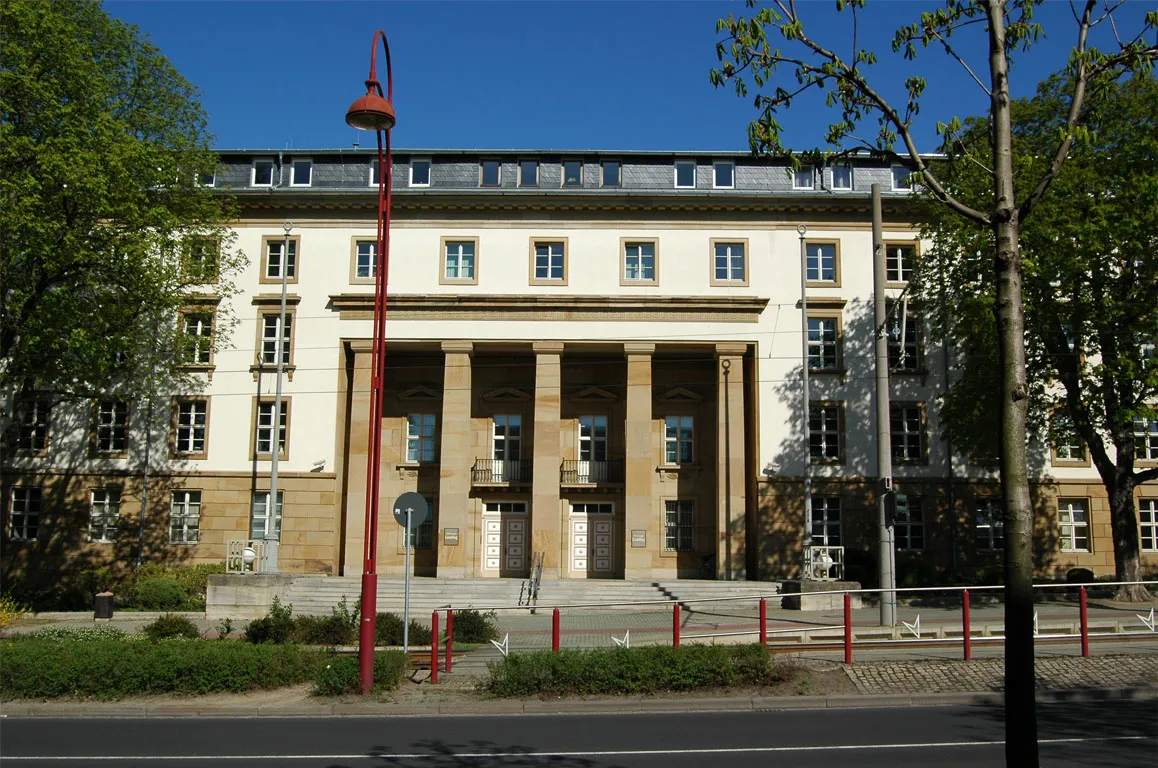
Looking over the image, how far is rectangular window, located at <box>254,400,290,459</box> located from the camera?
36.7 meters

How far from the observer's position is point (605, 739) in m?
12.0

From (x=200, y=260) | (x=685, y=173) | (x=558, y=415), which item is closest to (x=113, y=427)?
(x=200, y=260)

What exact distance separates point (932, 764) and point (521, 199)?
29.9 meters

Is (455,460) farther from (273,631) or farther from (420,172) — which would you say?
(273,631)

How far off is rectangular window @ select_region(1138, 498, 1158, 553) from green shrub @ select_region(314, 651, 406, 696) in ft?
105

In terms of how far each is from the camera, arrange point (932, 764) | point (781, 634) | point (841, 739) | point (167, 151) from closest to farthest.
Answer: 1. point (932, 764)
2. point (841, 739)
3. point (781, 634)
4. point (167, 151)

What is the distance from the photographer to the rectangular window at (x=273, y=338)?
123 ft

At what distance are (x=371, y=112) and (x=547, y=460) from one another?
75.4ft

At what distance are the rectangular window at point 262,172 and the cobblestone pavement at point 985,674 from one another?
32174 millimetres

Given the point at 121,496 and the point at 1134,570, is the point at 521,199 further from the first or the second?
the point at 1134,570

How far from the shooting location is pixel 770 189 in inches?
1515

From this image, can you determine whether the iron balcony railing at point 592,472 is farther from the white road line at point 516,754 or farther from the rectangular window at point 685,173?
the white road line at point 516,754

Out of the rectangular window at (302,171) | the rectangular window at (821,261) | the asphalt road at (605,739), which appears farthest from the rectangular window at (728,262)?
the asphalt road at (605,739)

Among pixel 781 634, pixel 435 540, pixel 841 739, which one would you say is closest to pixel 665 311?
pixel 435 540
